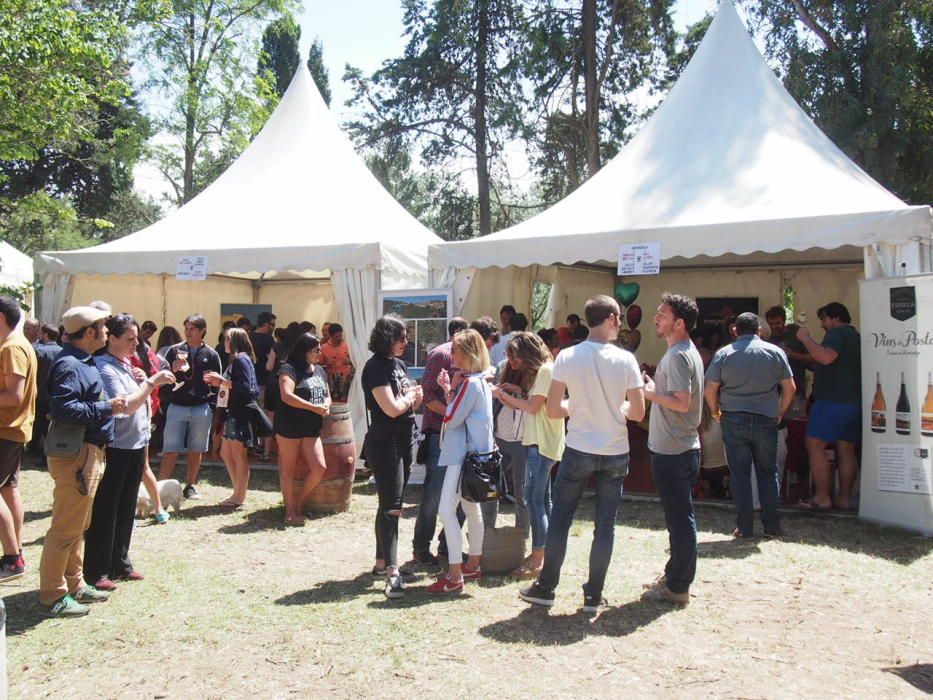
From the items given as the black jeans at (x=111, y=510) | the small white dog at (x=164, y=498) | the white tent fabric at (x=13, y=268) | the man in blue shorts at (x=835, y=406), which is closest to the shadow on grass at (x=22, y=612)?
the black jeans at (x=111, y=510)

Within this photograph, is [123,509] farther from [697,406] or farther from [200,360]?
[697,406]

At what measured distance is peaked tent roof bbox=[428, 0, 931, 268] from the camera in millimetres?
6328

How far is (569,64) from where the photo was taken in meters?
17.5

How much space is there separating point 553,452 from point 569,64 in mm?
14932

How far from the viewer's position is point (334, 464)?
20.3ft

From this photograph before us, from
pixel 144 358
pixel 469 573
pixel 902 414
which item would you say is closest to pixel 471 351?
pixel 469 573

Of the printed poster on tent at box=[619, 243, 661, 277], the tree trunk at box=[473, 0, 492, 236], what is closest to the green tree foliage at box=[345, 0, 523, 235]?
the tree trunk at box=[473, 0, 492, 236]

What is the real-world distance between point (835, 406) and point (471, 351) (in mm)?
3487

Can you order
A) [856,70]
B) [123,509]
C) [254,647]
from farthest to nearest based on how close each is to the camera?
1. [856,70]
2. [123,509]
3. [254,647]

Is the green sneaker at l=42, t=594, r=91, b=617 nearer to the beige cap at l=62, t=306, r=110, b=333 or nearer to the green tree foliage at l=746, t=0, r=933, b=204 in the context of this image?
the beige cap at l=62, t=306, r=110, b=333

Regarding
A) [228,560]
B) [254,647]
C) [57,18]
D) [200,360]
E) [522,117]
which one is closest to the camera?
[254,647]

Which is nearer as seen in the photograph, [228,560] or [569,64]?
[228,560]

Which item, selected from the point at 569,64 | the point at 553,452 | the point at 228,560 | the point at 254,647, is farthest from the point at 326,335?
the point at 569,64

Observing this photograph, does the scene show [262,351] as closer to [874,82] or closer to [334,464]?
[334,464]
